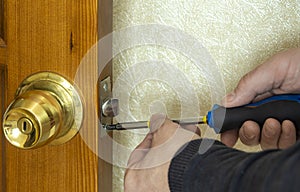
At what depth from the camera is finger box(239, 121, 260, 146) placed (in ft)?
2.02

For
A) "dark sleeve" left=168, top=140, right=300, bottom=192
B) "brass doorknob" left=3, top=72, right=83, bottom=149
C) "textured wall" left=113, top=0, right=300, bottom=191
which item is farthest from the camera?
"textured wall" left=113, top=0, right=300, bottom=191

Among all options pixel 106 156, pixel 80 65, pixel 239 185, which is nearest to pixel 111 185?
pixel 106 156

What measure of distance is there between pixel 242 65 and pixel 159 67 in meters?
0.11

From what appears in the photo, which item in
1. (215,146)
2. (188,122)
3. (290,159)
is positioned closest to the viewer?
(290,159)

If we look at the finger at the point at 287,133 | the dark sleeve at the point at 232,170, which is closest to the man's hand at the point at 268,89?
the finger at the point at 287,133

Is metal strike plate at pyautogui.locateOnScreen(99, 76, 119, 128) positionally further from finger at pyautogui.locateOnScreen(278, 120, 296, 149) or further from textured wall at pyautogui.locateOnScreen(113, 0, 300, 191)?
finger at pyautogui.locateOnScreen(278, 120, 296, 149)

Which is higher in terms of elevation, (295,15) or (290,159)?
(295,15)

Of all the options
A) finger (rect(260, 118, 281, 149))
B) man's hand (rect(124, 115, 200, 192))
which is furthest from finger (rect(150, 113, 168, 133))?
finger (rect(260, 118, 281, 149))

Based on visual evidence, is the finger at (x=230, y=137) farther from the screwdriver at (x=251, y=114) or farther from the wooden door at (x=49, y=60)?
the wooden door at (x=49, y=60)

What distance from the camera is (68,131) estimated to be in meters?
0.60

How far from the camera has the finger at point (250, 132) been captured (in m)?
0.61

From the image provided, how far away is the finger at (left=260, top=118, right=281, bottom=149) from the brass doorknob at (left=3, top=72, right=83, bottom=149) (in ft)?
0.70

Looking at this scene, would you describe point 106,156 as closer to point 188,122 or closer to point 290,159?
point 188,122

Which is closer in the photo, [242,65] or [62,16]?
[62,16]
